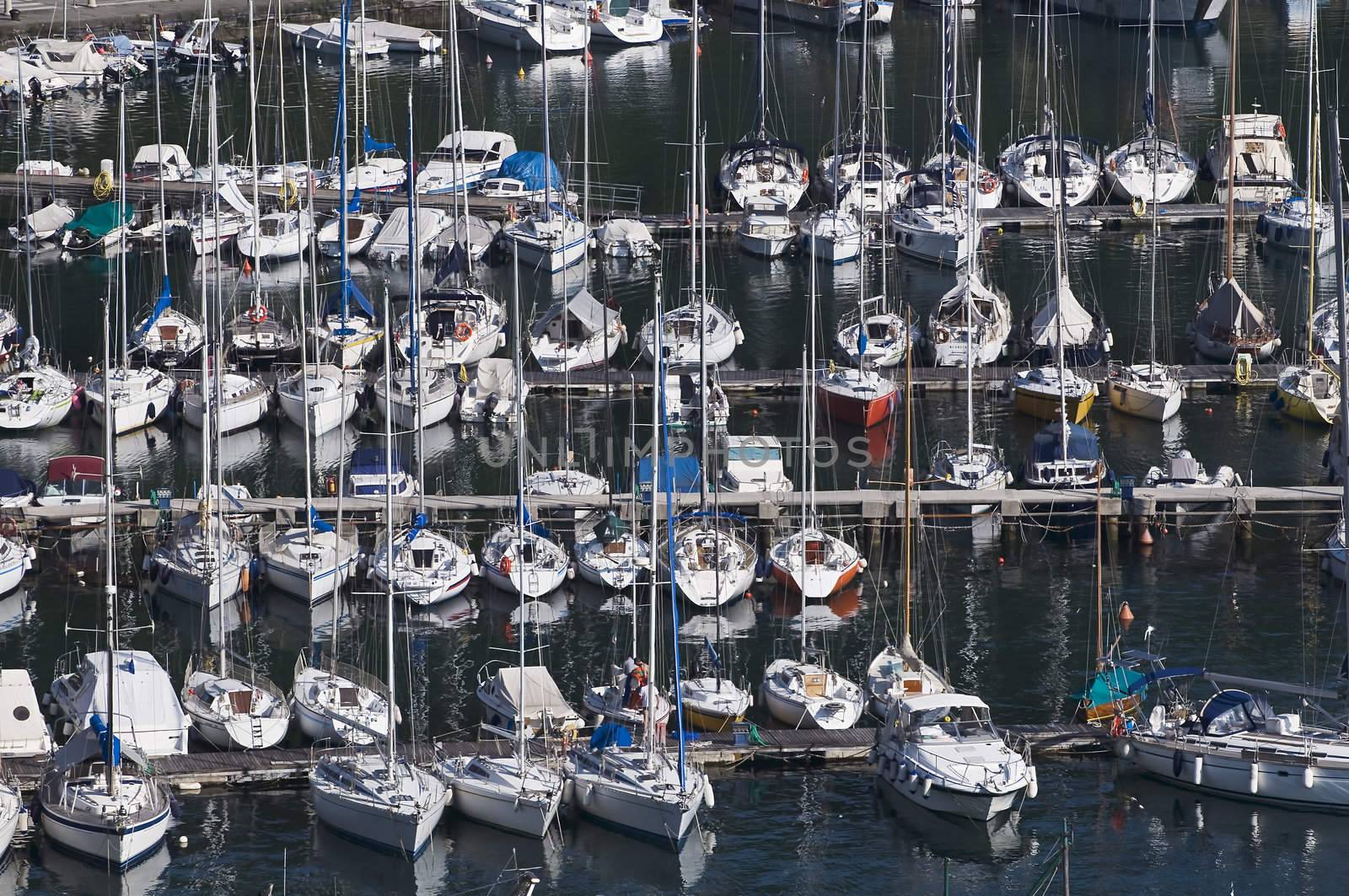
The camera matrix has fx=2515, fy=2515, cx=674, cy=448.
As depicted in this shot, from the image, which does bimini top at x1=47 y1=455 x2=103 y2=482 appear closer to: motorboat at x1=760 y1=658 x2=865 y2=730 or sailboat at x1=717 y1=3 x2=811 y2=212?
motorboat at x1=760 y1=658 x2=865 y2=730

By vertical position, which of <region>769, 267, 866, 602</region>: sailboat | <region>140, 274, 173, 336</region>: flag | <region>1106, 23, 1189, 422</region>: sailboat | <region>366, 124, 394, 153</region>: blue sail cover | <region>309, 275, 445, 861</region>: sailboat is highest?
<region>366, 124, 394, 153</region>: blue sail cover

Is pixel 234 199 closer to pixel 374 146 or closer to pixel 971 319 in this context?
pixel 374 146

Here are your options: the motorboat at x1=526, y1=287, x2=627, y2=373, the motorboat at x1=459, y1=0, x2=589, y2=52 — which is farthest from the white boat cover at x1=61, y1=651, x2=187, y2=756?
the motorboat at x1=459, y1=0, x2=589, y2=52

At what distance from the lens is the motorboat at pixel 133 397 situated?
210 ft

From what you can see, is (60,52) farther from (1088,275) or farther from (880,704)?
(880,704)

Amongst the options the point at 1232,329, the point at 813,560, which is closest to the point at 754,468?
the point at 813,560

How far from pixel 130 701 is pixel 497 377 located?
20677mm

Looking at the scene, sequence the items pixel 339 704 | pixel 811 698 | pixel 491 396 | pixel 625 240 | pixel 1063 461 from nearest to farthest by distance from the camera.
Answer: pixel 339 704 < pixel 811 698 < pixel 1063 461 < pixel 491 396 < pixel 625 240

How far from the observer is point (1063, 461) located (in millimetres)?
59250

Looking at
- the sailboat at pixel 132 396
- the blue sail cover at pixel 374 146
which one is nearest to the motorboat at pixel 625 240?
the blue sail cover at pixel 374 146

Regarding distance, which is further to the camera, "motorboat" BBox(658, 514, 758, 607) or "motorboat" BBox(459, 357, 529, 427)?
"motorboat" BBox(459, 357, 529, 427)

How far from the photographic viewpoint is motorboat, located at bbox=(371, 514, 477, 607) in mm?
53625

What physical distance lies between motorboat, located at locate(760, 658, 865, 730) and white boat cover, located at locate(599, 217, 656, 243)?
3177 cm

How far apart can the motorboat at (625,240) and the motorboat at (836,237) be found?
5127 mm
